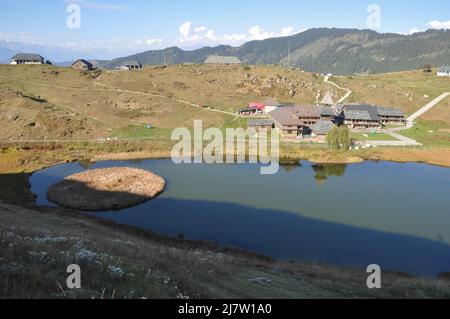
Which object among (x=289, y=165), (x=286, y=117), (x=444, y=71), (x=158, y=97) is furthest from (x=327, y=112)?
(x=444, y=71)

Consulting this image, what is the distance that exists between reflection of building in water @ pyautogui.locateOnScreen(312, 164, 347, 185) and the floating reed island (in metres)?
27.3

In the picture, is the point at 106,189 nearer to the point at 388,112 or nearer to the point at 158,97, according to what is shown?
the point at 158,97

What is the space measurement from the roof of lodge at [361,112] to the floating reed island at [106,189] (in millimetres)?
66900

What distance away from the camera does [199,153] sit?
8162cm

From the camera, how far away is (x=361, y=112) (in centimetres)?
11019

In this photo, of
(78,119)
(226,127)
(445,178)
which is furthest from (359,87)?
(78,119)

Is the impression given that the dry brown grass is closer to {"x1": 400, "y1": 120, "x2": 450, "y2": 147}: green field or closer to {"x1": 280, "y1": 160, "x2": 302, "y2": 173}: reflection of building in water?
{"x1": 280, "y1": 160, "x2": 302, "y2": 173}: reflection of building in water

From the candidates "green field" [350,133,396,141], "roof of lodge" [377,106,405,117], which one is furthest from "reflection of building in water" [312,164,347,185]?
"roof of lodge" [377,106,405,117]

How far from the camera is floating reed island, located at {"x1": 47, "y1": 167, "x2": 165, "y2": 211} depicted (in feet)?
176

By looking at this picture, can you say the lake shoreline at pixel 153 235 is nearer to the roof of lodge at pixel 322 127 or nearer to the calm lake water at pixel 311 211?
the calm lake water at pixel 311 211

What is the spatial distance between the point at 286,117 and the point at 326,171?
33.4m

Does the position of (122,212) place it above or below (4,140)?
below

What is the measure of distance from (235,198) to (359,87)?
109433mm
